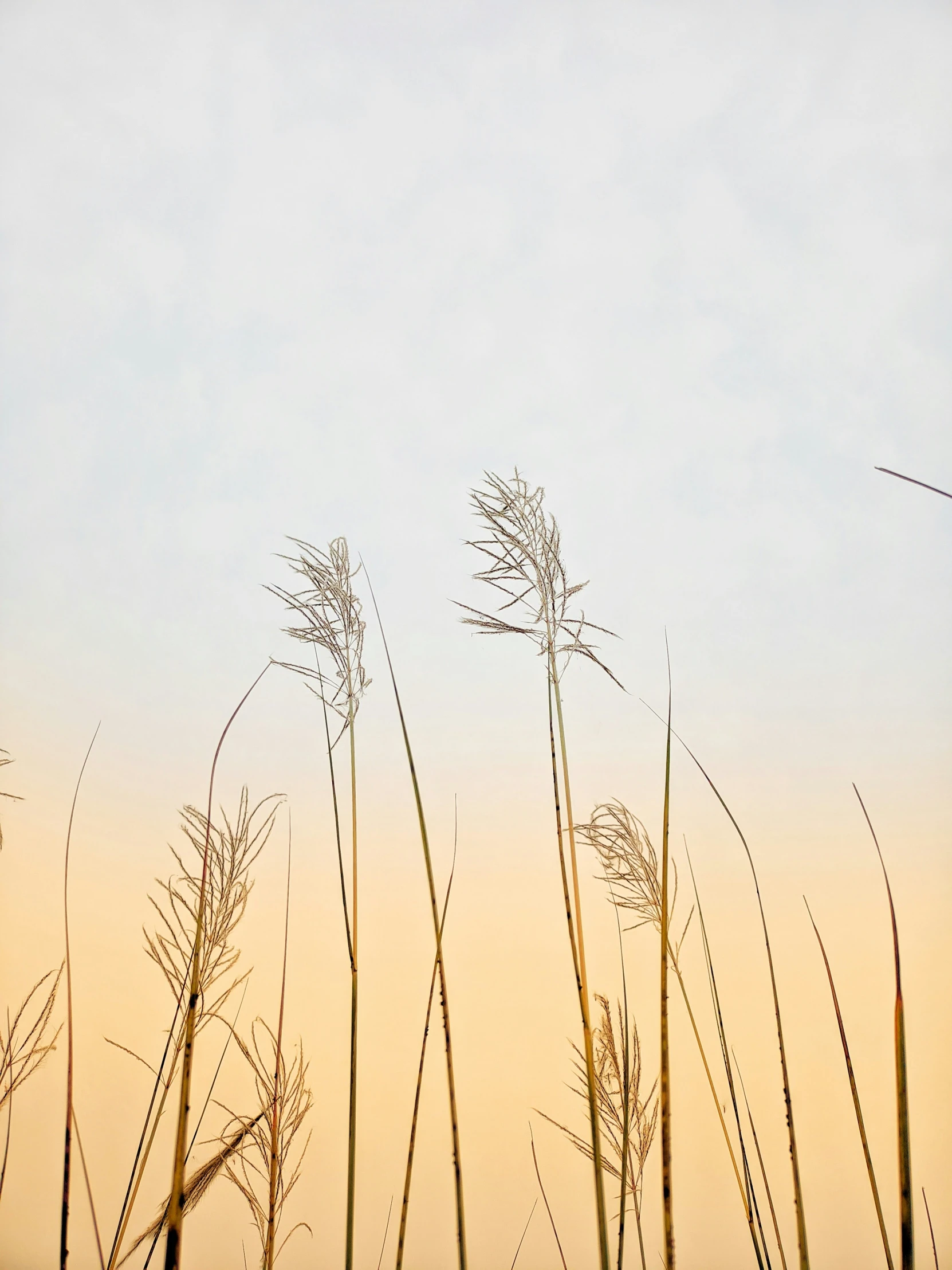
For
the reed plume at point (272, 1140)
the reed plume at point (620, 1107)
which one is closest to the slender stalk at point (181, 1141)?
the reed plume at point (272, 1140)

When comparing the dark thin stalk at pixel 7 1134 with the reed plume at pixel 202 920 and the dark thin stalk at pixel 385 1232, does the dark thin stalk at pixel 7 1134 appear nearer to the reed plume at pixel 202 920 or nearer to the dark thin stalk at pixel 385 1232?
the reed plume at pixel 202 920

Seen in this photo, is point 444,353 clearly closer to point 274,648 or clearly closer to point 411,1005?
point 274,648

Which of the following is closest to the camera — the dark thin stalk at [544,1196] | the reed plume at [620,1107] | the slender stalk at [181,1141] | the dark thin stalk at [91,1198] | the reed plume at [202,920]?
the slender stalk at [181,1141]

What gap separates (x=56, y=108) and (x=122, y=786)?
204 centimetres

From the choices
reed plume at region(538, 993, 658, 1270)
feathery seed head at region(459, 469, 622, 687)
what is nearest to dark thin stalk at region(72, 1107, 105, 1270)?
reed plume at region(538, 993, 658, 1270)

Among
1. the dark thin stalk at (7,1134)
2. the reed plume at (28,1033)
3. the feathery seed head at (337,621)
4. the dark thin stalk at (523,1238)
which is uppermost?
the feathery seed head at (337,621)

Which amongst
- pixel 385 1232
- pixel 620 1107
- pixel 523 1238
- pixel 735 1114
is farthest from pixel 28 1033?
pixel 735 1114

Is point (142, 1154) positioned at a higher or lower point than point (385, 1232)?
→ higher

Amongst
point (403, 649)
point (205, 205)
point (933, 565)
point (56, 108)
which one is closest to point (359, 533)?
point (403, 649)

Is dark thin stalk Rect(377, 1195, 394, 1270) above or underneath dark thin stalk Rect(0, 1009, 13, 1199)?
underneath

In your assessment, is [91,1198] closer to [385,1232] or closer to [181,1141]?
[181,1141]

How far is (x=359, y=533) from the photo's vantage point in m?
2.06

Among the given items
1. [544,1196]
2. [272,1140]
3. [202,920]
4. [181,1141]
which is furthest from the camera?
[544,1196]

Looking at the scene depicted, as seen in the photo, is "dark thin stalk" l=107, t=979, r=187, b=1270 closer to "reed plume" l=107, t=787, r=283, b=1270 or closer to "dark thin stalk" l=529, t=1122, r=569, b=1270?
"reed plume" l=107, t=787, r=283, b=1270
